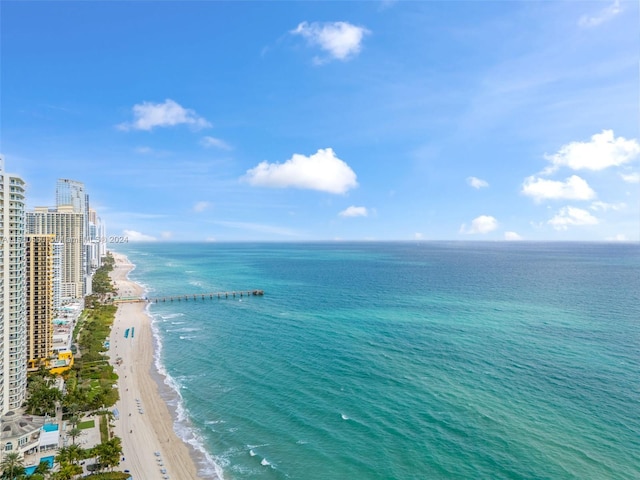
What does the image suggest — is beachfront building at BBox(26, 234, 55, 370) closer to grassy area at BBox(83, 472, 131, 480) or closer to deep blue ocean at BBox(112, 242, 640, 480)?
deep blue ocean at BBox(112, 242, 640, 480)

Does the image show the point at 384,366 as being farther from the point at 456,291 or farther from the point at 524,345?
the point at 456,291

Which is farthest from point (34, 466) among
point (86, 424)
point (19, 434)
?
point (86, 424)

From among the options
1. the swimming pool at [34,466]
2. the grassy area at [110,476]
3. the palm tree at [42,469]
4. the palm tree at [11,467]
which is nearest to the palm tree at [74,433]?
the swimming pool at [34,466]

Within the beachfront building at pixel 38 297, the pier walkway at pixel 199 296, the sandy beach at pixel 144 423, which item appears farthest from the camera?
the pier walkway at pixel 199 296

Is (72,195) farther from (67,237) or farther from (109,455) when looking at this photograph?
(109,455)

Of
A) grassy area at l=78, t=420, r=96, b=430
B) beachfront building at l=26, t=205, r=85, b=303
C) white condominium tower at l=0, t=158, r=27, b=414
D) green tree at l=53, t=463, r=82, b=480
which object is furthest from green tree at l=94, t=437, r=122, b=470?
beachfront building at l=26, t=205, r=85, b=303

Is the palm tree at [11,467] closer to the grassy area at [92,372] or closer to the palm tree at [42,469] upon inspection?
the palm tree at [42,469]
